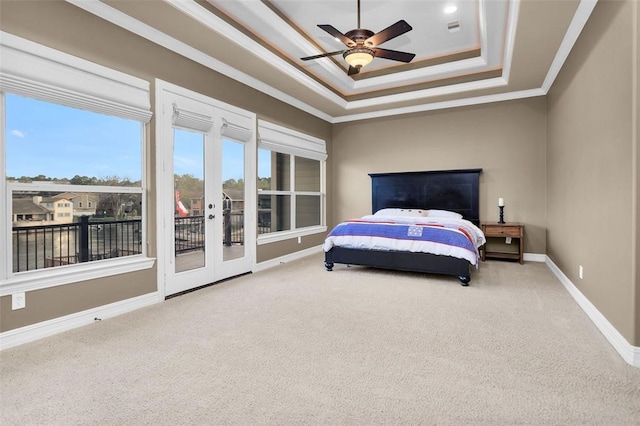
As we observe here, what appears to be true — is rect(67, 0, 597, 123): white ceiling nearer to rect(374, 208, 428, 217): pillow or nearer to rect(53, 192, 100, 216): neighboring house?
rect(53, 192, 100, 216): neighboring house

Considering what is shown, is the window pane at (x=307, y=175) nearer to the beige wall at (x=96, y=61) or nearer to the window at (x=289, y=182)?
the window at (x=289, y=182)

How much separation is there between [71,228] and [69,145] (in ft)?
2.27

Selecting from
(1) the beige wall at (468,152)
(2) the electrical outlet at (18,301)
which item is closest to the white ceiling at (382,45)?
(1) the beige wall at (468,152)

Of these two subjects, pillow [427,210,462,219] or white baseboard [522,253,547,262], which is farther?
pillow [427,210,462,219]

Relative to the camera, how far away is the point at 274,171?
5449mm

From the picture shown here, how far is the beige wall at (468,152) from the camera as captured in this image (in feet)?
17.6

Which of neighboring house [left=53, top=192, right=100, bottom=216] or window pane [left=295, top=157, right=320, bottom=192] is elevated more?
window pane [left=295, top=157, right=320, bottom=192]

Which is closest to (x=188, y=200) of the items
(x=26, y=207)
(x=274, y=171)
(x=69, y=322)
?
(x=26, y=207)

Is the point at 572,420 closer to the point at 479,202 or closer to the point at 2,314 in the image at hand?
the point at 2,314

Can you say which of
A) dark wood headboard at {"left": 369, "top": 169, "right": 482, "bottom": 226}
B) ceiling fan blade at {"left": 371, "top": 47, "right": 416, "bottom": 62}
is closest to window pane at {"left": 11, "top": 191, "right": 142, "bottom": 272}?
ceiling fan blade at {"left": 371, "top": 47, "right": 416, "bottom": 62}

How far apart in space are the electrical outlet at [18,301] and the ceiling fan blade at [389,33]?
3562 mm

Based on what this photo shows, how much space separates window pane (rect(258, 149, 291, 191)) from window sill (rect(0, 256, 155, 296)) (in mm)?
2190

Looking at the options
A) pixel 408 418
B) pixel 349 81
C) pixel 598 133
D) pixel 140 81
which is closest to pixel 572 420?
pixel 408 418

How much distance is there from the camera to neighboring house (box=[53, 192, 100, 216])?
281cm
